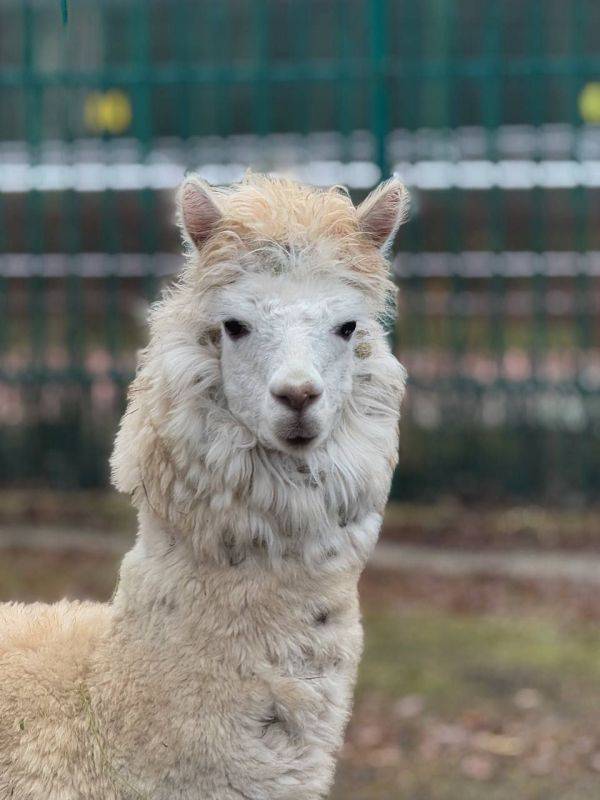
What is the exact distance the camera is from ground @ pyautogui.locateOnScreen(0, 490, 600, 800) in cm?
465

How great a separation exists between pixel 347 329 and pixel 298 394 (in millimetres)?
293

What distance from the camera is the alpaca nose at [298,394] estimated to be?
2.46 meters

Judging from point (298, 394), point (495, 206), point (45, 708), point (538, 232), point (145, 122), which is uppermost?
point (145, 122)

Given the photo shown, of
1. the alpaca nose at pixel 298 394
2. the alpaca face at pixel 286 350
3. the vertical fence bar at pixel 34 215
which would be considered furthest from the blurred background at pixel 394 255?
the alpaca nose at pixel 298 394

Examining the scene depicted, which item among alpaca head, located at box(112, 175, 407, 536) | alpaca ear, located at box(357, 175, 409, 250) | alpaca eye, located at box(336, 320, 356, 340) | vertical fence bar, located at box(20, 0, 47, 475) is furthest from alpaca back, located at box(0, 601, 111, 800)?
vertical fence bar, located at box(20, 0, 47, 475)

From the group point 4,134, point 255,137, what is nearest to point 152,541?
point 255,137

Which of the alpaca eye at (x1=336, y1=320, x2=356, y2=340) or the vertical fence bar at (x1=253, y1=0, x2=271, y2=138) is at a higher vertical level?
the vertical fence bar at (x1=253, y1=0, x2=271, y2=138)

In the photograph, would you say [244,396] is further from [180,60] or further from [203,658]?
[180,60]

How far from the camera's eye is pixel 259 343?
261cm

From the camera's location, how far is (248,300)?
2646 mm

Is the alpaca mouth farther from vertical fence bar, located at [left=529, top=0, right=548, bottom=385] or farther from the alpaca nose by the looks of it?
vertical fence bar, located at [left=529, top=0, right=548, bottom=385]

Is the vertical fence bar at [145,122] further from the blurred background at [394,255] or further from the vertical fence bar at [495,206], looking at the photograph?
the vertical fence bar at [495,206]

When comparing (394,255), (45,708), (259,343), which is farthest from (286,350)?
(394,255)

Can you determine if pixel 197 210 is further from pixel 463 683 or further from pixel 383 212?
pixel 463 683
